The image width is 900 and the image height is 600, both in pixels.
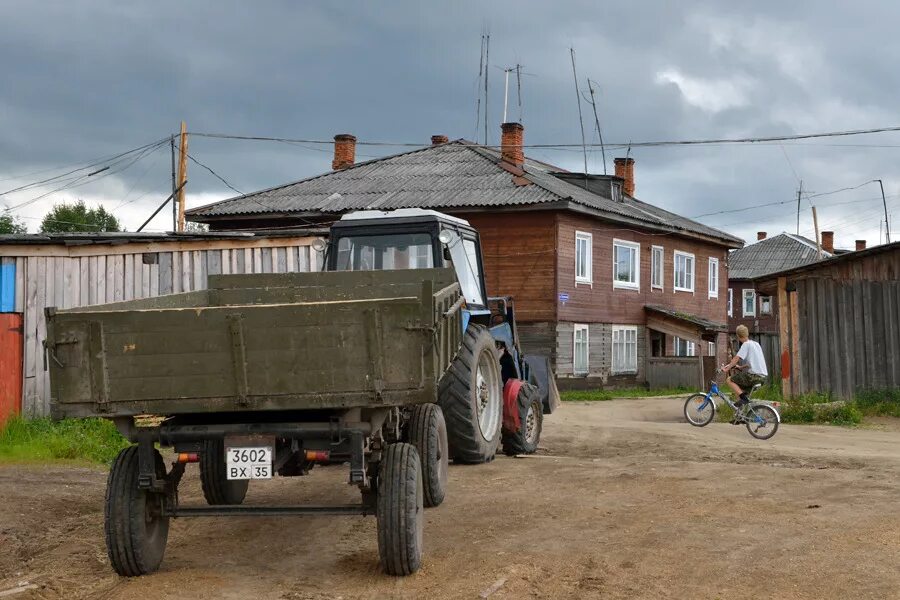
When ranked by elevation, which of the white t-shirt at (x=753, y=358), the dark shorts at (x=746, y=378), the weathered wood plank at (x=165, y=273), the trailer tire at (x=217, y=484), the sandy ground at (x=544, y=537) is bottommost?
the sandy ground at (x=544, y=537)

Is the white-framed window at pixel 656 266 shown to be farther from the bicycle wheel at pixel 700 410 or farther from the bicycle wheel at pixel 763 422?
the bicycle wheel at pixel 763 422

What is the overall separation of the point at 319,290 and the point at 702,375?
25757mm

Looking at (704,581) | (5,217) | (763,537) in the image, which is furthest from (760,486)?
(5,217)

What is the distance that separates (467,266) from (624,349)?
23174 mm

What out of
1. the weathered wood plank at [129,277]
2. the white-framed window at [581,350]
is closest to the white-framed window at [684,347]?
the white-framed window at [581,350]

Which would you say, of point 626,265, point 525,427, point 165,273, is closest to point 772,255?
point 626,265

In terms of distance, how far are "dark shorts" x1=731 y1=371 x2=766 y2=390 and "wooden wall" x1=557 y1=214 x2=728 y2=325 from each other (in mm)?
14308

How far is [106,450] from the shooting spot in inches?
532

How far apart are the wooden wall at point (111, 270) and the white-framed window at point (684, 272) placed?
21.8m

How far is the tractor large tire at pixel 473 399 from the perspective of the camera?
34.7 ft

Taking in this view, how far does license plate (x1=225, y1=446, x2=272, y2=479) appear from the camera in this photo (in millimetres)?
6477

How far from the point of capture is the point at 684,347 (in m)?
39.2

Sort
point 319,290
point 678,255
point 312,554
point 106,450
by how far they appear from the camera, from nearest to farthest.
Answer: point 312,554
point 319,290
point 106,450
point 678,255

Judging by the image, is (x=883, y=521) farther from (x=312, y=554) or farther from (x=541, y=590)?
(x=312, y=554)
